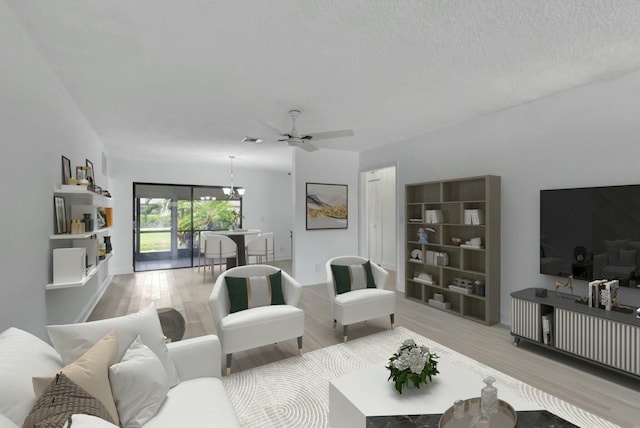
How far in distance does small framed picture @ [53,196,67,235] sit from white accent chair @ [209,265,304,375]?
1473 mm

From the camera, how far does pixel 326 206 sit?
5.96m

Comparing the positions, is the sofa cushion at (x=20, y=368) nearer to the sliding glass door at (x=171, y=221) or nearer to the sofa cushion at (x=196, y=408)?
the sofa cushion at (x=196, y=408)

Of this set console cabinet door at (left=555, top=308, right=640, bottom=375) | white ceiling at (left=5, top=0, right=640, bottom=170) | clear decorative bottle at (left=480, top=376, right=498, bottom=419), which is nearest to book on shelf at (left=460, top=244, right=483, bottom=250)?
console cabinet door at (left=555, top=308, right=640, bottom=375)

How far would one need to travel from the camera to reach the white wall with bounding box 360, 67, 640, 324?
2.85 m

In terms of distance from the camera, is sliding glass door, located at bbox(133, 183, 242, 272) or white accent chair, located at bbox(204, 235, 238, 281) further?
sliding glass door, located at bbox(133, 183, 242, 272)

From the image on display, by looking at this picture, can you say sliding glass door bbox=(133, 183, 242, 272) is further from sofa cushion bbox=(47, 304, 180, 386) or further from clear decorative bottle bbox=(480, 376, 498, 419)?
clear decorative bottle bbox=(480, 376, 498, 419)

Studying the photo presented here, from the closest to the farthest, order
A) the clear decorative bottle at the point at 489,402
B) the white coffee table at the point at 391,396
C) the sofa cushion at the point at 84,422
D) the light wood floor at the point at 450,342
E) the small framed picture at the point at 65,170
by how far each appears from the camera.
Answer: the sofa cushion at the point at 84,422, the clear decorative bottle at the point at 489,402, the white coffee table at the point at 391,396, the light wood floor at the point at 450,342, the small framed picture at the point at 65,170

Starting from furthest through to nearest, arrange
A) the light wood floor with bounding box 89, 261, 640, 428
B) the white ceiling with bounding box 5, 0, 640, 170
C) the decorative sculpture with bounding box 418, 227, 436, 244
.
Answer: the decorative sculpture with bounding box 418, 227, 436, 244, the light wood floor with bounding box 89, 261, 640, 428, the white ceiling with bounding box 5, 0, 640, 170

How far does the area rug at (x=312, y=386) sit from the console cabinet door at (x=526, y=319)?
2.32 feet

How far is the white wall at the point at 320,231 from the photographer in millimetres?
5691

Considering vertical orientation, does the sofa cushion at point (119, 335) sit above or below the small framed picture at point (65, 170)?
below

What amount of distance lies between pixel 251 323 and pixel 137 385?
137cm

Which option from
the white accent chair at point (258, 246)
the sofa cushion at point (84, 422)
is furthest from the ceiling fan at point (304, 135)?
the white accent chair at point (258, 246)

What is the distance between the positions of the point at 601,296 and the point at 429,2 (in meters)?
2.90
